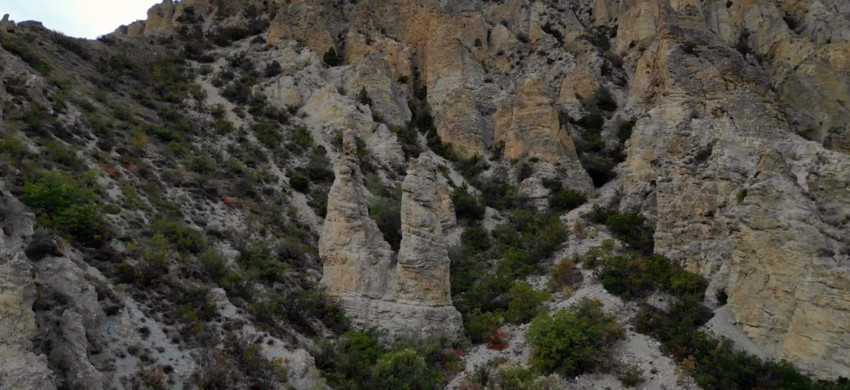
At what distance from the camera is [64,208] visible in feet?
44.6

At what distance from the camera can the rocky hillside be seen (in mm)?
13188

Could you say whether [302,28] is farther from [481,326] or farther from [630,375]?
[630,375]

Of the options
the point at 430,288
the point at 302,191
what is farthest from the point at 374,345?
the point at 302,191

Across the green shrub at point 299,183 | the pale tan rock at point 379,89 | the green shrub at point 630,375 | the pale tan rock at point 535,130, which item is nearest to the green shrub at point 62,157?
the green shrub at point 299,183

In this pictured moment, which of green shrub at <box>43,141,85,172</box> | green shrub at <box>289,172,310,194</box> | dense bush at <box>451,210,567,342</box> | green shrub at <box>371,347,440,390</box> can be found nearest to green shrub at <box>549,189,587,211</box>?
dense bush at <box>451,210,567,342</box>

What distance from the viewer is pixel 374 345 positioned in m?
16.8

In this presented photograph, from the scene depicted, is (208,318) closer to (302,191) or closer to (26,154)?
(26,154)

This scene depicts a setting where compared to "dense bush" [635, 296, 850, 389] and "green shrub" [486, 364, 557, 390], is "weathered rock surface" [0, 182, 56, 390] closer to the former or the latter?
"green shrub" [486, 364, 557, 390]

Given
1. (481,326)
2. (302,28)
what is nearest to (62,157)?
(481,326)

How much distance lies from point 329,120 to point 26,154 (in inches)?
655

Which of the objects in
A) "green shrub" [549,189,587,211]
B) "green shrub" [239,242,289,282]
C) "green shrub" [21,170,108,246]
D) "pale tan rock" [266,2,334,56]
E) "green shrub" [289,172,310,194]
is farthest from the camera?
"pale tan rock" [266,2,334,56]

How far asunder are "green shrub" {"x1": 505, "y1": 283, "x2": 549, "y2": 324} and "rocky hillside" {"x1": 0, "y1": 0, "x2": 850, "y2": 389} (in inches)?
3.3

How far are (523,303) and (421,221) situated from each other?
4.78 metres

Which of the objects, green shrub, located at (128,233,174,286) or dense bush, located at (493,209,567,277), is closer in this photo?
green shrub, located at (128,233,174,286)
